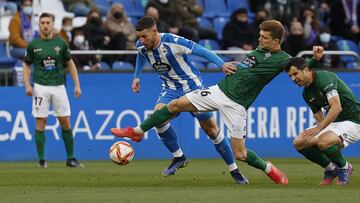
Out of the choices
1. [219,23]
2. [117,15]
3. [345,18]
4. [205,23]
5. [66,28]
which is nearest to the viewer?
[66,28]

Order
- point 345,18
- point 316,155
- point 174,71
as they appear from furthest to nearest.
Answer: point 345,18, point 174,71, point 316,155

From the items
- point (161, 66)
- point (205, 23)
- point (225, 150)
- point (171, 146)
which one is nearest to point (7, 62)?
point (205, 23)

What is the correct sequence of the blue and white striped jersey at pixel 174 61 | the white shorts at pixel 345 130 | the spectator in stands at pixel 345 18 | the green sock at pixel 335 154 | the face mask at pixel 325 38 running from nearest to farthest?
the green sock at pixel 335 154 → the white shorts at pixel 345 130 → the blue and white striped jersey at pixel 174 61 → the face mask at pixel 325 38 → the spectator in stands at pixel 345 18

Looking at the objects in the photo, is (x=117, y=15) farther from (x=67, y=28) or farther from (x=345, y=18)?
(x=345, y=18)

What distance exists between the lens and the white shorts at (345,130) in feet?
42.2

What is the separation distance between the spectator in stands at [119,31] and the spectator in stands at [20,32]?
5.20 feet

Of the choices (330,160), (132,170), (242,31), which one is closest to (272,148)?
(242,31)

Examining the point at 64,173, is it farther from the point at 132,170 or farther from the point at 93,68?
the point at 93,68

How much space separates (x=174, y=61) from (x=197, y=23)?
9.40m

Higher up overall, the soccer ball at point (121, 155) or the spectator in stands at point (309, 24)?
the soccer ball at point (121, 155)

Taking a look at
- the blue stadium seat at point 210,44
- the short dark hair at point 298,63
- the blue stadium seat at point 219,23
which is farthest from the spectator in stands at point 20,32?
the short dark hair at point 298,63

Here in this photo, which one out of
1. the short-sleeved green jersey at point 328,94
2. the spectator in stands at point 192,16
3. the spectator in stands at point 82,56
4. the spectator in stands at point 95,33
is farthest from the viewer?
the spectator in stands at point 192,16

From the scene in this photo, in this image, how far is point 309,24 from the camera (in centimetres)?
2380

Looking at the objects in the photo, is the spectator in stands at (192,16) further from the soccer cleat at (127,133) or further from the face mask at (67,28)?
the soccer cleat at (127,133)
